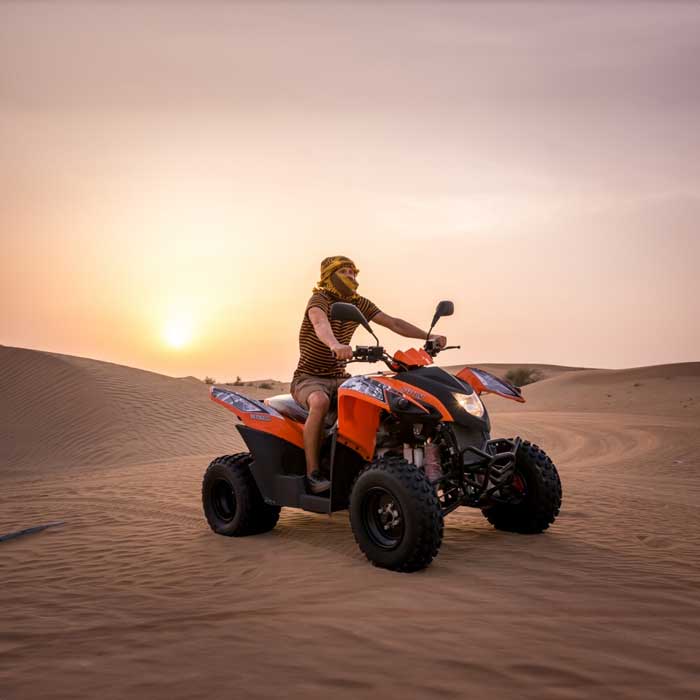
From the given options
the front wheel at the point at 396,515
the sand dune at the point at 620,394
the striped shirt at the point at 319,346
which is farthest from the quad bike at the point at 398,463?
the sand dune at the point at 620,394

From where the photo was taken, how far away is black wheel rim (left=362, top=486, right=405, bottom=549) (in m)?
5.16

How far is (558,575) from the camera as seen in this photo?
4.77 metres

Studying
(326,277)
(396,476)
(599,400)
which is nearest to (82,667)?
(396,476)

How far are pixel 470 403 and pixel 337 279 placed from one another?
1680 millimetres

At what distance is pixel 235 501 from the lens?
6758mm

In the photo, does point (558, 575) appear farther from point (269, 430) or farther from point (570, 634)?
point (269, 430)

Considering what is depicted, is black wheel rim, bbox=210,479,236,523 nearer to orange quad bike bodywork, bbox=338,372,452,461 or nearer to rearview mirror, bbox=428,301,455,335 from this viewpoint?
orange quad bike bodywork, bbox=338,372,452,461

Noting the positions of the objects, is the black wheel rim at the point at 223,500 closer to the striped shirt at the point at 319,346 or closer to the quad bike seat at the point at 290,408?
the quad bike seat at the point at 290,408

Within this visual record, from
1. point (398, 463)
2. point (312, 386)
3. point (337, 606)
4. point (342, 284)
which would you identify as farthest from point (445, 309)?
point (337, 606)

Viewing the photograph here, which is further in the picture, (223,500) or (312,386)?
(223,500)

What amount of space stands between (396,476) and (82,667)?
2392mm

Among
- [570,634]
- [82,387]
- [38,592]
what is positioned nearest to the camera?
[570,634]

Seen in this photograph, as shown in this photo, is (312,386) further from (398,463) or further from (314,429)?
(398,463)

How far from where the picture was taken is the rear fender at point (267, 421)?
6.27 m
